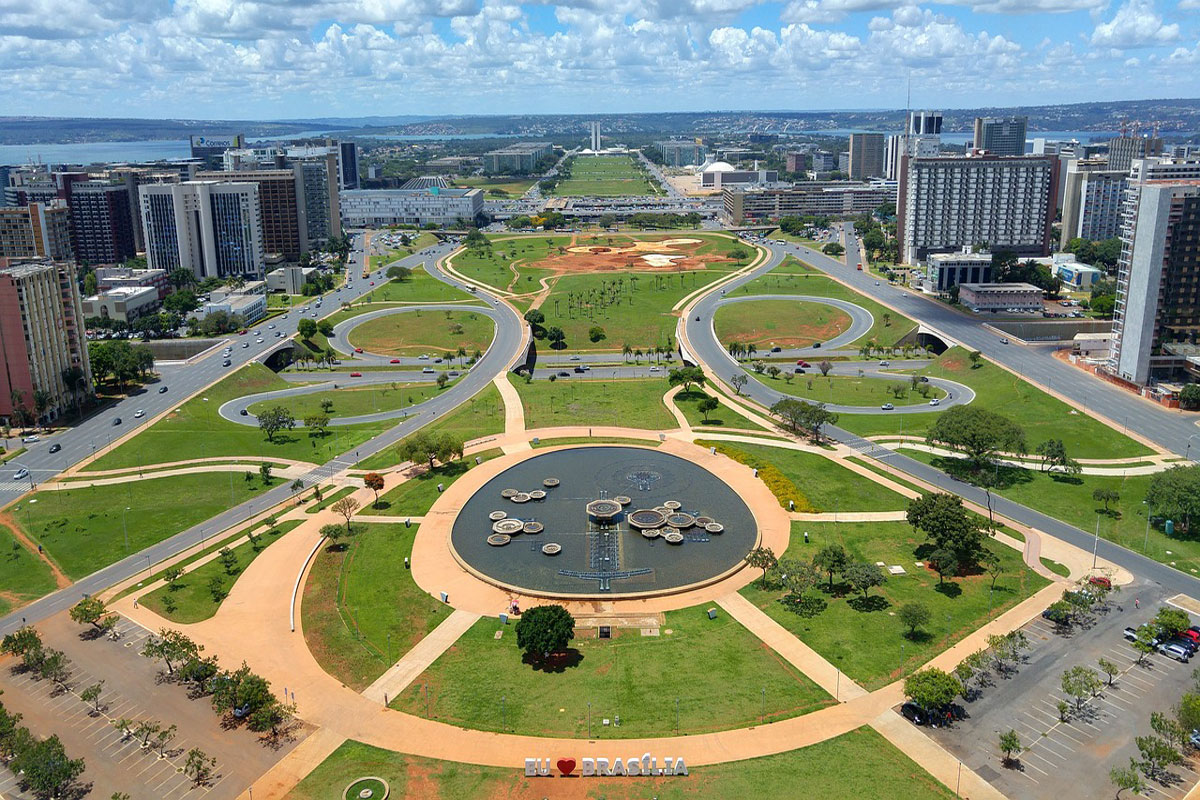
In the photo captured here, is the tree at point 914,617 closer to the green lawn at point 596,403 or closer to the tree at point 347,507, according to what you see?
the green lawn at point 596,403

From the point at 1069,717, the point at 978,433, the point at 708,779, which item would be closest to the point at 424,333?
the point at 978,433

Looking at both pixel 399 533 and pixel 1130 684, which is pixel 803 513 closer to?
pixel 1130 684

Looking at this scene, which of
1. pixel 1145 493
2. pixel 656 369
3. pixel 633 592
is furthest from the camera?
pixel 656 369

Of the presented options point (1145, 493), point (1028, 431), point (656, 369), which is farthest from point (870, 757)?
point (656, 369)

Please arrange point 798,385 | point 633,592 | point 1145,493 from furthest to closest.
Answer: point 798,385 → point 1145,493 → point 633,592

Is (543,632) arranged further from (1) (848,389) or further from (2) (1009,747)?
(1) (848,389)

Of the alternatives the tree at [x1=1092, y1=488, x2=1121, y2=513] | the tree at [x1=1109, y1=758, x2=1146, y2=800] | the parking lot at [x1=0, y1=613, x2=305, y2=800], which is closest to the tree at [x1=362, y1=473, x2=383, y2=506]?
the parking lot at [x1=0, y1=613, x2=305, y2=800]

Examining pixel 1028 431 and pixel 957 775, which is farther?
pixel 1028 431

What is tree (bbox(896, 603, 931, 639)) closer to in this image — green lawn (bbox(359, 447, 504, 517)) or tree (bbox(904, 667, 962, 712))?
tree (bbox(904, 667, 962, 712))
